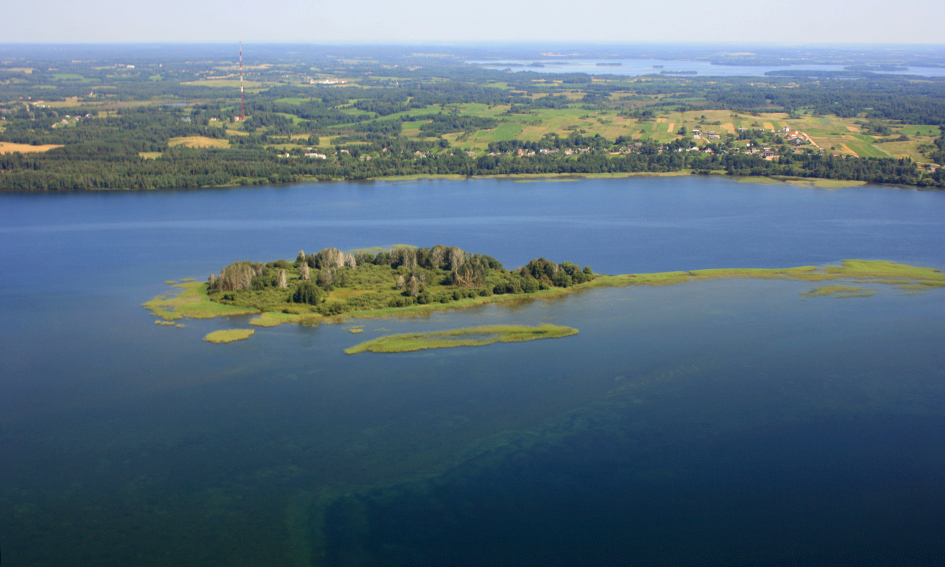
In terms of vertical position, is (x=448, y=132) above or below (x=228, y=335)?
above

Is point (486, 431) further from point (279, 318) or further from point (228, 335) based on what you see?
point (279, 318)

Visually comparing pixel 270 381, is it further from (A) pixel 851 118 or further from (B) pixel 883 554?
(A) pixel 851 118

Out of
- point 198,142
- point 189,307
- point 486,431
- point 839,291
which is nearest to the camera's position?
point 486,431

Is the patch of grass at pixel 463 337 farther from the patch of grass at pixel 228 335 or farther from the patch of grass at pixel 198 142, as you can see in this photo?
the patch of grass at pixel 198 142

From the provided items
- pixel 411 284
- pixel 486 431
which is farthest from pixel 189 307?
pixel 486 431

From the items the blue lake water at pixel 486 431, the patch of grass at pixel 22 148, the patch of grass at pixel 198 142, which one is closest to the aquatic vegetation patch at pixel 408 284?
the blue lake water at pixel 486 431

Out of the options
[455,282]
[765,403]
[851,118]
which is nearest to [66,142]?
[455,282]
